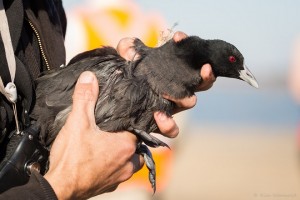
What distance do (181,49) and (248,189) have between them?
40.1 ft

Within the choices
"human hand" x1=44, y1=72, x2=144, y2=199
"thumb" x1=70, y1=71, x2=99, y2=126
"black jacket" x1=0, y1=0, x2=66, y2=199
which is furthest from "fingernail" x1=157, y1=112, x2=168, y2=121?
"black jacket" x1=0, y1=0, x2=66, y2=199

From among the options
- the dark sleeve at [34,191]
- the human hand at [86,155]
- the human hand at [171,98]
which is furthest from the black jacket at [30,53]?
the human hand at [171,98]

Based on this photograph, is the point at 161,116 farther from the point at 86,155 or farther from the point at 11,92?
the point at 11,92

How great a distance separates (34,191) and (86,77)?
84 centimetres

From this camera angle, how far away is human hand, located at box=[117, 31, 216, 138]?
168 inches

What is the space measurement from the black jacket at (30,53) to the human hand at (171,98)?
0.44 meters

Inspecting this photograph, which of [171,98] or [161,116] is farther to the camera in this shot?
[171,98]

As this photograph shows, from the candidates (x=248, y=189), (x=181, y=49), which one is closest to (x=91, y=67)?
(x=181, y=49)

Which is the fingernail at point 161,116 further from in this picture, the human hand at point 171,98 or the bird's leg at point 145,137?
the bird's leg at point 145,137

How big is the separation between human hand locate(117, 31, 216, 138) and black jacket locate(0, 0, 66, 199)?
17.2 inches

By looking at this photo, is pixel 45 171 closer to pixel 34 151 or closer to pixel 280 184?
pixel 34 151

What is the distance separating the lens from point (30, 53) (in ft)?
12.6

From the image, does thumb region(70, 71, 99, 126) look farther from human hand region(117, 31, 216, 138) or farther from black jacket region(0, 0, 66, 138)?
human hand region(117, 31, 216, 138)

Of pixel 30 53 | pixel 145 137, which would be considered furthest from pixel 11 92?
pixel 145 137
